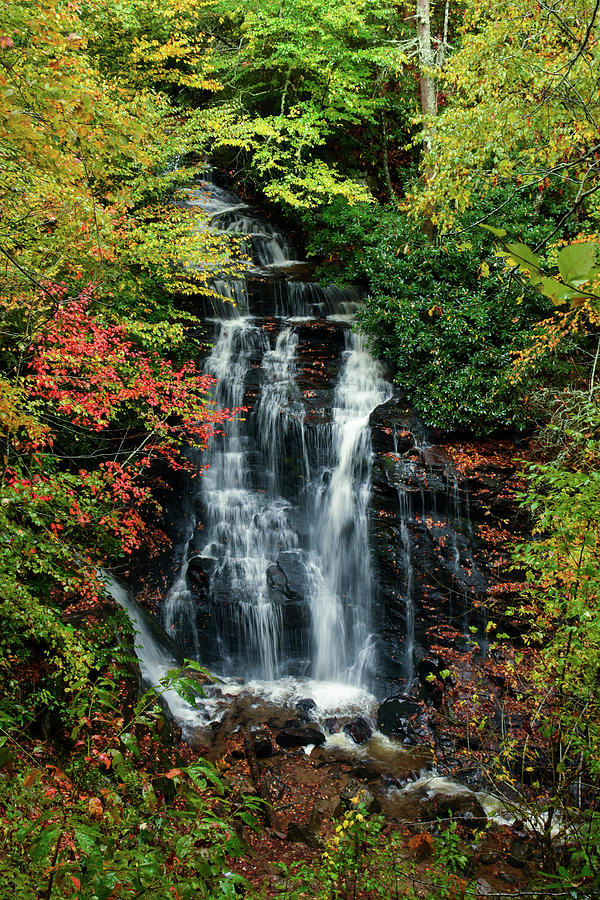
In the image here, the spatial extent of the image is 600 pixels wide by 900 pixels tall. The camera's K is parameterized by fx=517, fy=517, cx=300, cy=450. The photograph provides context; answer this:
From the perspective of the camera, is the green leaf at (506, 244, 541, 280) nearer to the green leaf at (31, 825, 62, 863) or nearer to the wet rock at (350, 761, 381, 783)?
the green leaf at (31, 825, 62, 863)

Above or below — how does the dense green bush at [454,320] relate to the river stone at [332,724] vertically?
above

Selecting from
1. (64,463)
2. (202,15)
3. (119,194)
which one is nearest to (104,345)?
(119,194)

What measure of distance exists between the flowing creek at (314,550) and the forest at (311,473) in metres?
0.05

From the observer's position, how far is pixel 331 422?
1018cm

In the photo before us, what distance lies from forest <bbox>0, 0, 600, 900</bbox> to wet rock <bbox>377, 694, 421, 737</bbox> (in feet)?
0.15

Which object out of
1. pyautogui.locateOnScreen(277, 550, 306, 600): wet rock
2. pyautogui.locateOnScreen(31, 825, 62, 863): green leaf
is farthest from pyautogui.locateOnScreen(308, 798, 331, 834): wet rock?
pyautogui.locateOnScreen(31, 825, 62, 863): green leaf

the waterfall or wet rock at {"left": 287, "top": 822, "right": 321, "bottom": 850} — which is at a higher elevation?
the waterfall

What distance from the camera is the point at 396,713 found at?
7824 millimetres

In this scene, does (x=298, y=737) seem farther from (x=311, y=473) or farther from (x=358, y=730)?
(x=311, y=473)

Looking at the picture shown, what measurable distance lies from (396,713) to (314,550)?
3086 mm

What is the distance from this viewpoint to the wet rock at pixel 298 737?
7.20 meters

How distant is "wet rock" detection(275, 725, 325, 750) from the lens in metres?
7.20

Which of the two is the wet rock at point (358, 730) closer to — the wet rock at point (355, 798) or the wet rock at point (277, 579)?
the wet rock at point (355, 798)

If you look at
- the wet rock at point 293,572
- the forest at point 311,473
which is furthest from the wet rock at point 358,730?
the wet rock at point 293,572
